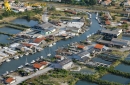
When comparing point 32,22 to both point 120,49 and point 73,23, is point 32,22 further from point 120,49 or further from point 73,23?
point 120,49

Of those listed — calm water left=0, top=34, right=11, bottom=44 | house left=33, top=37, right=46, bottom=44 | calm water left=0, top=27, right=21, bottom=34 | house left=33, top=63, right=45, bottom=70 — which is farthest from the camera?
calm water left=0, top=27, right=21, bottom=34

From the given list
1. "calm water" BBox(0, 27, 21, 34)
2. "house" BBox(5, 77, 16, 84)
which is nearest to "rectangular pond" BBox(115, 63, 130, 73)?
"house" BBox(5, 77, 16, 84)

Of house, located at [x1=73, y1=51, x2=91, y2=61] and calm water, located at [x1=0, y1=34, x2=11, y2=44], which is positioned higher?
calm water, located at [x1=0, y1=34, x2=11, y2=44]

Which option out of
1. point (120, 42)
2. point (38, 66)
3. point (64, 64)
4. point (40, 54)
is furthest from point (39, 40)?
point (120, 42)

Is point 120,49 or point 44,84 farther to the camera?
point 120,49

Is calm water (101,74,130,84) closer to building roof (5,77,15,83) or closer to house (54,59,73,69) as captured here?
house (54,59,73,69)

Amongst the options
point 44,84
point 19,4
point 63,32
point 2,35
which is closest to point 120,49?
point 63,32

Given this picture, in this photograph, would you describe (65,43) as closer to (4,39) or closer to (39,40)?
(39,40)

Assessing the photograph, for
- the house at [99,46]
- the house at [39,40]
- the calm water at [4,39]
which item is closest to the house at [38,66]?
the house at [39,40]

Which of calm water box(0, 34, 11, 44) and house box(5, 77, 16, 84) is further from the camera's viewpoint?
calm water box(0, 34, 11, 44)
